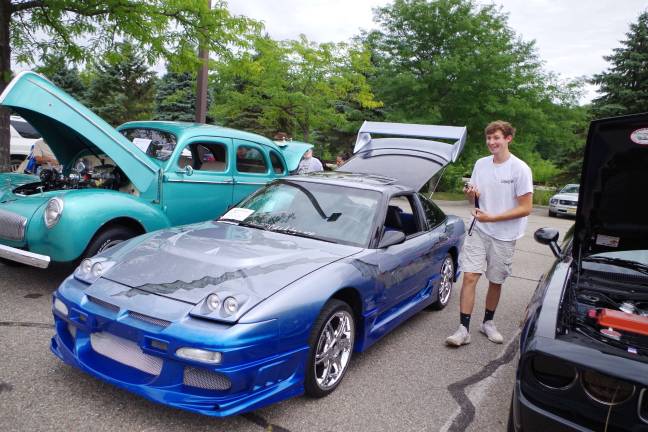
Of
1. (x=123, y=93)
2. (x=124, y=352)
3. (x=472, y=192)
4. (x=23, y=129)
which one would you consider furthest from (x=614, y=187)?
(x=123, y=93)

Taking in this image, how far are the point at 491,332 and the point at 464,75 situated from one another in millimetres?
17133

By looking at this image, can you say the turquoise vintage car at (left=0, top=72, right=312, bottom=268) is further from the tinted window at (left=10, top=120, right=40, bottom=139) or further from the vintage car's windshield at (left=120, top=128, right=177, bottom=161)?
the tinted window at (left=10, top=120, right=40, bottom=139)

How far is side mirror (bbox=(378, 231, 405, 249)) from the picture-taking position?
3467 millimetres

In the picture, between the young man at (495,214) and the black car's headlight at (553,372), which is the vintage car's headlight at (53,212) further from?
the black car's headlight at (553,372)

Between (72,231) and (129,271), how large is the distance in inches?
65.0

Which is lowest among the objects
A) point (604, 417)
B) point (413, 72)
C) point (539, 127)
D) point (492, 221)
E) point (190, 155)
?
point (604, 417)

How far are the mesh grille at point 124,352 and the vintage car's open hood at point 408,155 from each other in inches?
120

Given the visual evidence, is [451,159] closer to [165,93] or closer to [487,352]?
[487,352]

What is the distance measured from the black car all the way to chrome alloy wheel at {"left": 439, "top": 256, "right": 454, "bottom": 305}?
141 centimetres

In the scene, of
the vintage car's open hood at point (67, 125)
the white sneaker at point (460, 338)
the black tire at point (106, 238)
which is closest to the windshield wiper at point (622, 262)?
the white sneaker at point (460, 338)

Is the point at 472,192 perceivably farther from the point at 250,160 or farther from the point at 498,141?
the point at 250,160

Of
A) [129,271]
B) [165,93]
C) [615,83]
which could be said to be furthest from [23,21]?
[615,83]

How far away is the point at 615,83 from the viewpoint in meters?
24.9

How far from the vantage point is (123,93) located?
3039 cm
